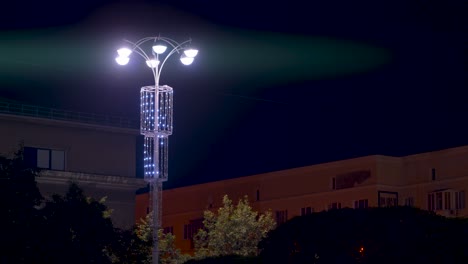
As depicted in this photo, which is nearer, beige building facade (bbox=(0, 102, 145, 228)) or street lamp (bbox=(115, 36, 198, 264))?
street lamp (bbox=(115, 36, 198, 264))

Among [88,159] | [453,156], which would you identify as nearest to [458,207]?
[453,156]

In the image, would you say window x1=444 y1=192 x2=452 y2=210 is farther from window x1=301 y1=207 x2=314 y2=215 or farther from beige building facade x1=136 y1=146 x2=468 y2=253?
window x1=301 y1=207 x2=314 y2=215

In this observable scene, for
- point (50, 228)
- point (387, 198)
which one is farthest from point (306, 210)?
point (50, 228)

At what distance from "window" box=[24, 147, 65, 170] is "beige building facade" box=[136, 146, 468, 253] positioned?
16500 mm

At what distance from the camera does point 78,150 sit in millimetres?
54344

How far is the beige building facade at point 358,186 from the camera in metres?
59.0

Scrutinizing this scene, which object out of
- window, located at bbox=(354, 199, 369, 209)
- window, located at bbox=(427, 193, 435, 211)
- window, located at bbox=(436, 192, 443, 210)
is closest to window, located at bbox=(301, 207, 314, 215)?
window, located at bbox=(354, 199, 369, 209)

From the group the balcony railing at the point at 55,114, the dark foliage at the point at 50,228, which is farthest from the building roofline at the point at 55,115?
the dark foliage at the point at 50,228

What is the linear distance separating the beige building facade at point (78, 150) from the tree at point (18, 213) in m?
24.7

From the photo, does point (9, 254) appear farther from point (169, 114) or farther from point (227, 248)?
point (227, 248)

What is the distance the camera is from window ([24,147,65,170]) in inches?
2046

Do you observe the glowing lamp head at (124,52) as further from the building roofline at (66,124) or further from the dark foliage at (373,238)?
the building roofline at (66,124)

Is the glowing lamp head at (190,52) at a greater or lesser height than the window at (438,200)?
greater

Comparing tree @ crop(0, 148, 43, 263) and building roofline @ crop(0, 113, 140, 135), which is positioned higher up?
building roofline @ crop(0, 113, 140, 135)
